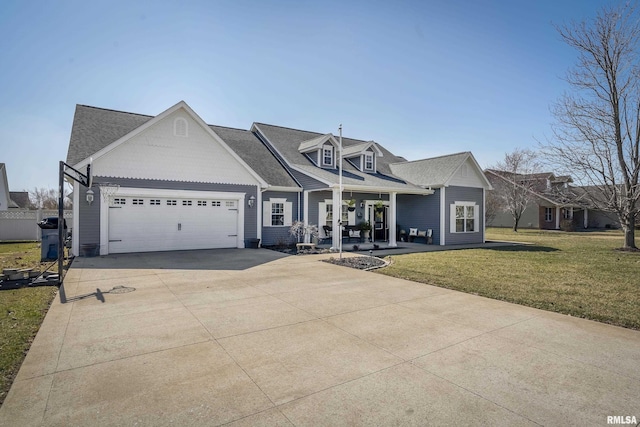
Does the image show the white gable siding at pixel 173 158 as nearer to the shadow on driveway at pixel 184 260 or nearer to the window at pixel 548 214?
the shadow on driveway at pixel 184 260

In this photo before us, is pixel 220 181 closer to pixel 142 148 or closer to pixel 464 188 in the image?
pixel 142 148

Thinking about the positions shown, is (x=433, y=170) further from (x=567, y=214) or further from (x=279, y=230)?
(x=567, y=214)

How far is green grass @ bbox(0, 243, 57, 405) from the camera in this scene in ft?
12.8

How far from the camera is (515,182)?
113 feet

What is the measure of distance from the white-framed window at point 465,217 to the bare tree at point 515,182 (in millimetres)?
15645

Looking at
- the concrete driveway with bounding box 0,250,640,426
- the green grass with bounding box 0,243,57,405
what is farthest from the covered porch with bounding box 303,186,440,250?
the green grass with bounding box 0,243,57,405

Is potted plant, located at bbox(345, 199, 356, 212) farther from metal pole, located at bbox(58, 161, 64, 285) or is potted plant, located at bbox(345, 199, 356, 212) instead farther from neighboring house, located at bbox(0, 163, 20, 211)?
neighboring house, located at bbox(0, 163, 20, 211)

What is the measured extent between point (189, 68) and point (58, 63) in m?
4.40

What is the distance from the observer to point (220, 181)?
15508 mm

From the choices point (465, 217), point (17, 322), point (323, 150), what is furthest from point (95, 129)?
point (465, 217)

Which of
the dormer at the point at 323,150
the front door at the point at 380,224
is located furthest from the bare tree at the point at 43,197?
the front door at the point at 380,224

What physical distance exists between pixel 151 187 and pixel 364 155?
11798mm

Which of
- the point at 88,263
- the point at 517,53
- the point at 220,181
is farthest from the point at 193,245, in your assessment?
the point at 517,53
